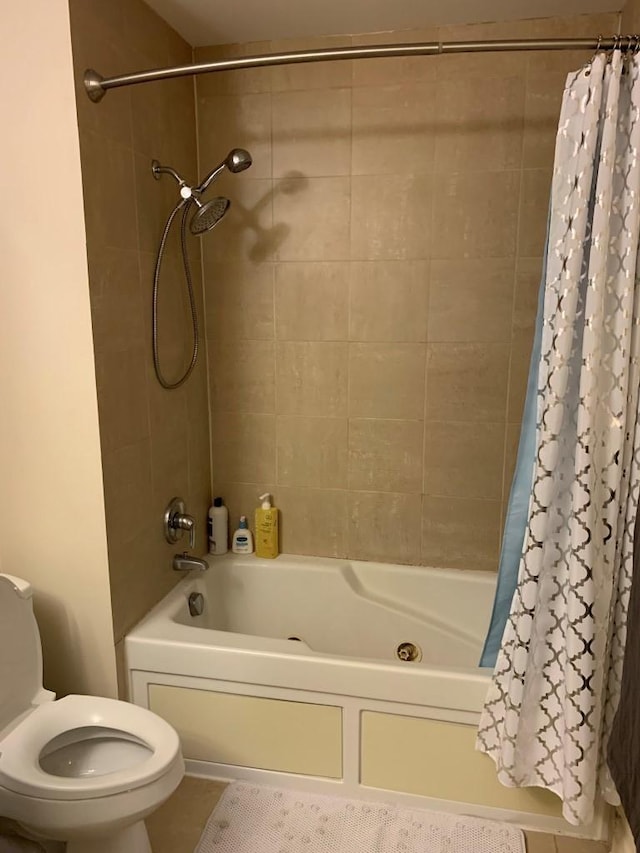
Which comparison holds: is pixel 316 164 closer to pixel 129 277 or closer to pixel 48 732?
pixel 129 277

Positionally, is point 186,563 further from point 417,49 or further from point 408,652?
point 417,49

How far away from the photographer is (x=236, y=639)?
199 cm

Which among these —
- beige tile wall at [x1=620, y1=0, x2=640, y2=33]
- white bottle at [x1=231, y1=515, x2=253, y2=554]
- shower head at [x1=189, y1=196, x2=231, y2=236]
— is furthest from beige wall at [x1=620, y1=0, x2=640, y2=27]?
white bottle at [x1=231, y1=515, x2=253, y2=554]

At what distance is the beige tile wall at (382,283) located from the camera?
217cm

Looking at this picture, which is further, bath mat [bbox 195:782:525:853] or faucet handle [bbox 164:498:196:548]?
faucet handle [bbox 164:498:196:548]

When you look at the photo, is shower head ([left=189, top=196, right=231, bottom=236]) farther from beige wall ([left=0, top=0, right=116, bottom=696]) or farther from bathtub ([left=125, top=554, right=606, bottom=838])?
bathtub ([left=125, top=554, right=606, bottom=838])

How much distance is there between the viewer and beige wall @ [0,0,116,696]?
5.54ft

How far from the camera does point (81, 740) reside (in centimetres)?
177

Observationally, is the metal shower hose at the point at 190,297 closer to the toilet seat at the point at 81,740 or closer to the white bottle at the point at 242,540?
the white bottle at the point at 242,540

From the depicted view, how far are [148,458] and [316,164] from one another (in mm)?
1168

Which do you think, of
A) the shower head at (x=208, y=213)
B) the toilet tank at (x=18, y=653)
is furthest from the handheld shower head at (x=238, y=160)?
the toilet tank at (x=18, y=653)

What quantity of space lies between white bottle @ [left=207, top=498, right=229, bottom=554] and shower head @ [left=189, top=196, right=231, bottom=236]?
3.44 feet

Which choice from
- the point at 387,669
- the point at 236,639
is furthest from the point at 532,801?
the point at 236,639

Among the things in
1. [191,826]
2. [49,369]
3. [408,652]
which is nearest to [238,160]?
[49,369]
